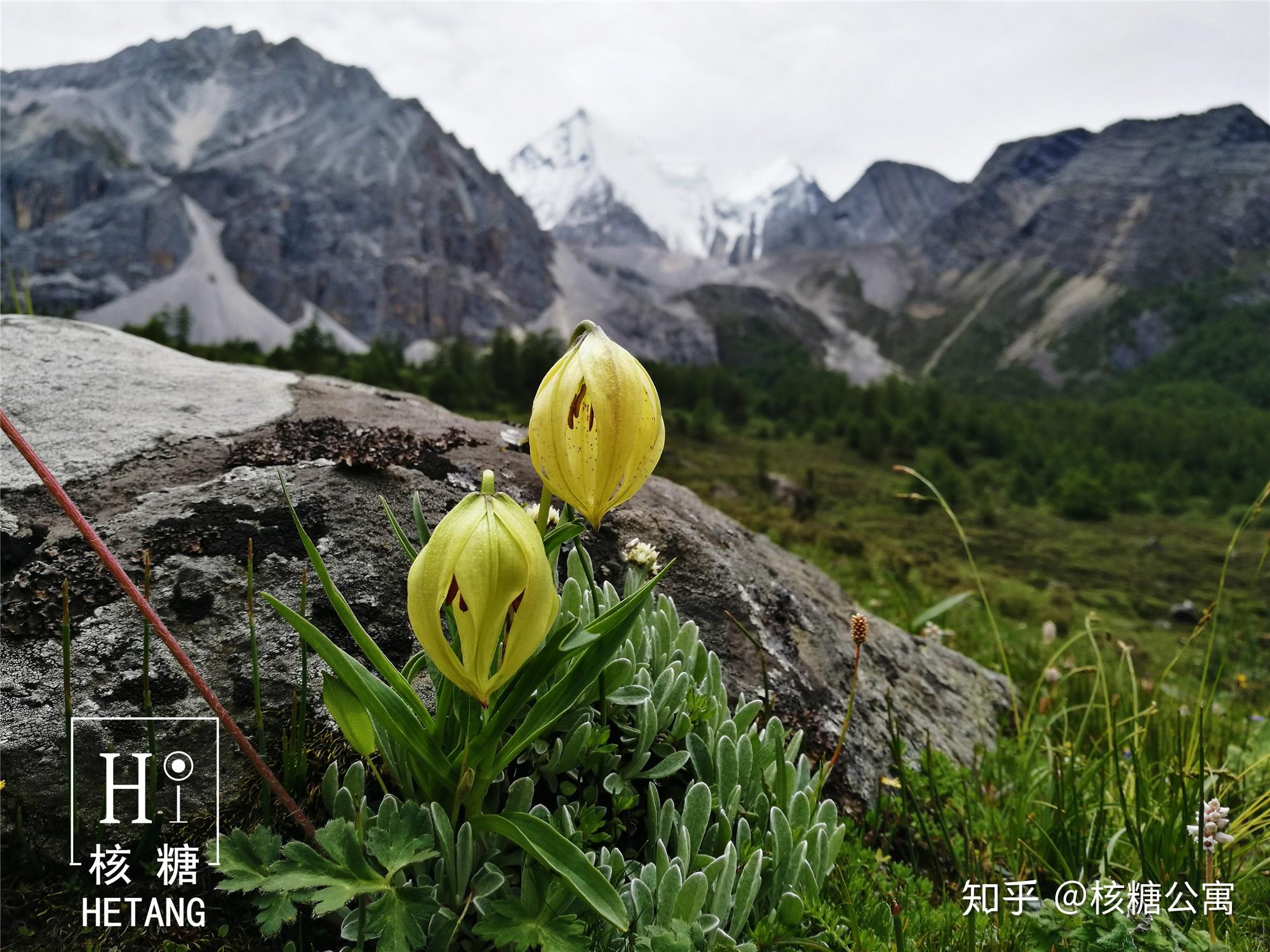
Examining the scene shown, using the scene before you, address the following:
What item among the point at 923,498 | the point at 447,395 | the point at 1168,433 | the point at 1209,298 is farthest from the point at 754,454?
the point at 1209,298

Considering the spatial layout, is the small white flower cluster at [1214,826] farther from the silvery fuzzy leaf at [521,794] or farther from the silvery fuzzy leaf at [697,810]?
the silvery fuzzy leaf at [521,794]

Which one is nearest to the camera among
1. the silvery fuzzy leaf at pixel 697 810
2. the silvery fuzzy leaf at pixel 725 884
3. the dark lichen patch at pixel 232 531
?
the silvery fuzzy leaf at pixel 725 884

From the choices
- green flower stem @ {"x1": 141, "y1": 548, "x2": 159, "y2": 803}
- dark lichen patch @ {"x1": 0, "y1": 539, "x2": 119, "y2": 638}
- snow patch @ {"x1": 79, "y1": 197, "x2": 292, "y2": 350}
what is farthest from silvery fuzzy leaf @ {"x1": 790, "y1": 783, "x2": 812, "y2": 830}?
snow patch @ {"x1": 79, "y1": 197, "x2": 292, "y2": 350}

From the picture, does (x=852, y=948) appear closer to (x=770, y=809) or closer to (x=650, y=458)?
(x=770, y=809)

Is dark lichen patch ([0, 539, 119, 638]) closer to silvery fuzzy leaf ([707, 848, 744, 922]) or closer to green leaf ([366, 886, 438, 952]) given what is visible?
green leaf ([366, 886, 438, 952])

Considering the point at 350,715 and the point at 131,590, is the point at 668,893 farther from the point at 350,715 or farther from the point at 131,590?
the point at 131,590

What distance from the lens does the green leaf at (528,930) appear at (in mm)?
1447

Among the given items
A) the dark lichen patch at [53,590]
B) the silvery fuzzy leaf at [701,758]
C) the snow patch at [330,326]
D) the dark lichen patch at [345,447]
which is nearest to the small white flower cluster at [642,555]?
the silvery fuzzy leaf at [701,758]

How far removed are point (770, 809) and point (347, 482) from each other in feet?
6.52

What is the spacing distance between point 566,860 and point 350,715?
0.60m

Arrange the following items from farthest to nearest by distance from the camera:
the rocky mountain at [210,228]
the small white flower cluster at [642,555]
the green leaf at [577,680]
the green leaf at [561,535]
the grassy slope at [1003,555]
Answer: the rocky mountain at [210,228] → the grassy slope at [1003,555] → the small white flower cluster at [642,555] → the green leaf at [561,535] → the green leaf at [577,680]

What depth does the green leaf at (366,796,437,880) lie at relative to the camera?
4.66ft

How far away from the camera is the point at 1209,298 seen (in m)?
187

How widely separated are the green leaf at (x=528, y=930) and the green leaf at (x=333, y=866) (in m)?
0.24
